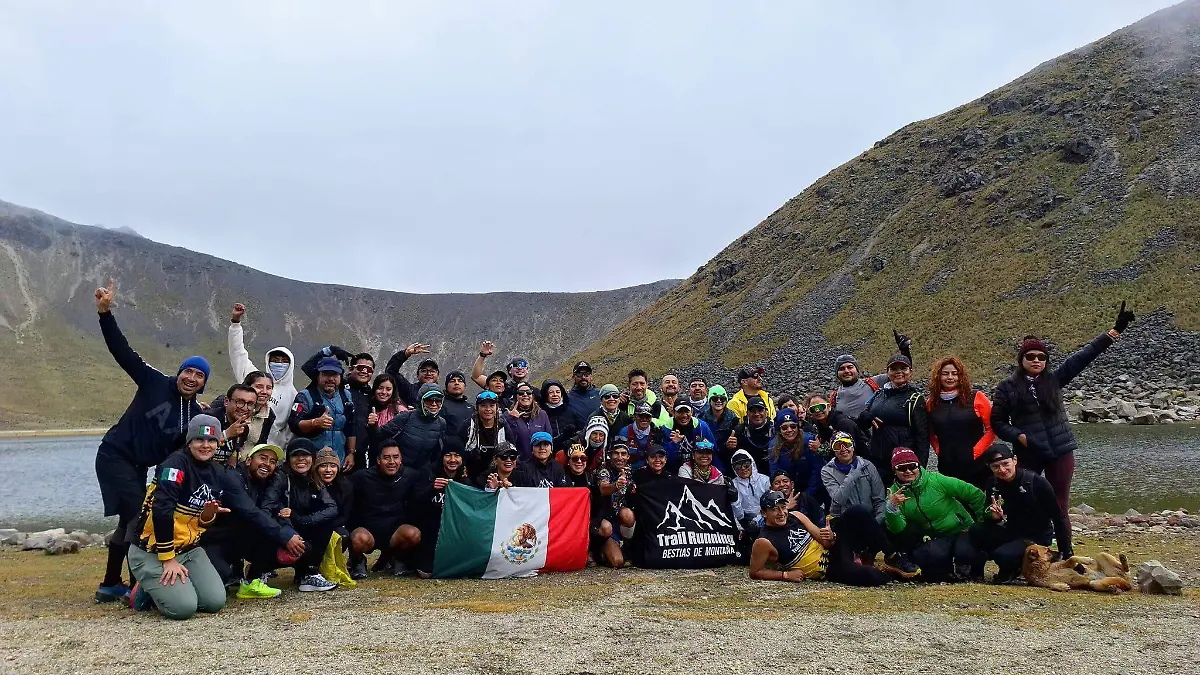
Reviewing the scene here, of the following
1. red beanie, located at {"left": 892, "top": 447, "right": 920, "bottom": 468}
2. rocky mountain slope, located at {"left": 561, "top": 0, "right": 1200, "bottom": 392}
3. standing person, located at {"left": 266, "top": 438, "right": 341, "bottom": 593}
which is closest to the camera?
red beanie, located at {"left": 892, "top": 447, "right": 920, "bottom": 468}

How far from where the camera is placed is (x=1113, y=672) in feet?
16.6

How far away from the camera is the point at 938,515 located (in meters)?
8.52

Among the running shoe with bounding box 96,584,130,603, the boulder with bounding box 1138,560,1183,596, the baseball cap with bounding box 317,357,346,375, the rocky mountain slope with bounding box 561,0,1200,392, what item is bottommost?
the running shoe with bounding box 96,584,130,603

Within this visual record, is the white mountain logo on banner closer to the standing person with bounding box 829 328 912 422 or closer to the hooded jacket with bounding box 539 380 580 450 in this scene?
the hooded jacket with bounding box 539 380 580 450

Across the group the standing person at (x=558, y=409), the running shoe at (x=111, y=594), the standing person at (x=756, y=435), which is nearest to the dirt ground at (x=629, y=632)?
the running shoe at (x=111, y=594)

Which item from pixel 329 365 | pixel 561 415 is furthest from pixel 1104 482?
pixel 329 365

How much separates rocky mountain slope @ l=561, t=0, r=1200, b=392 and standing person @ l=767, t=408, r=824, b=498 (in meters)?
49.9

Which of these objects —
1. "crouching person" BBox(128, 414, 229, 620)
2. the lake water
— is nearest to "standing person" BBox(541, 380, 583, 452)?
"crouching person" BBox(128, 414, 229, 620)

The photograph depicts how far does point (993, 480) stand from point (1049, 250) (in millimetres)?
74316

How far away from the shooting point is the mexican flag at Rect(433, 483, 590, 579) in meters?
9.33

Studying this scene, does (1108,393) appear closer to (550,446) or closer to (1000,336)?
(1000,336)

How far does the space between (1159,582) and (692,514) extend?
199 inches

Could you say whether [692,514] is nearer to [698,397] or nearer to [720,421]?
[720,421]

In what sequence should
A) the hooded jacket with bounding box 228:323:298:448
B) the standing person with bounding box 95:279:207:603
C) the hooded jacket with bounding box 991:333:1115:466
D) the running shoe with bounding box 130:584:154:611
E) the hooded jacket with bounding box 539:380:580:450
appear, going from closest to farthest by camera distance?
the running shoe with bounding box 130:584:154:611
the standing person with bounding box 95:279:207:603
the hooded jacket with bounding box 991:333:1115:466
the hooded jacket with bounding box 228:323:298:448
the hooded jacket with bounding box 539:380:580:450
